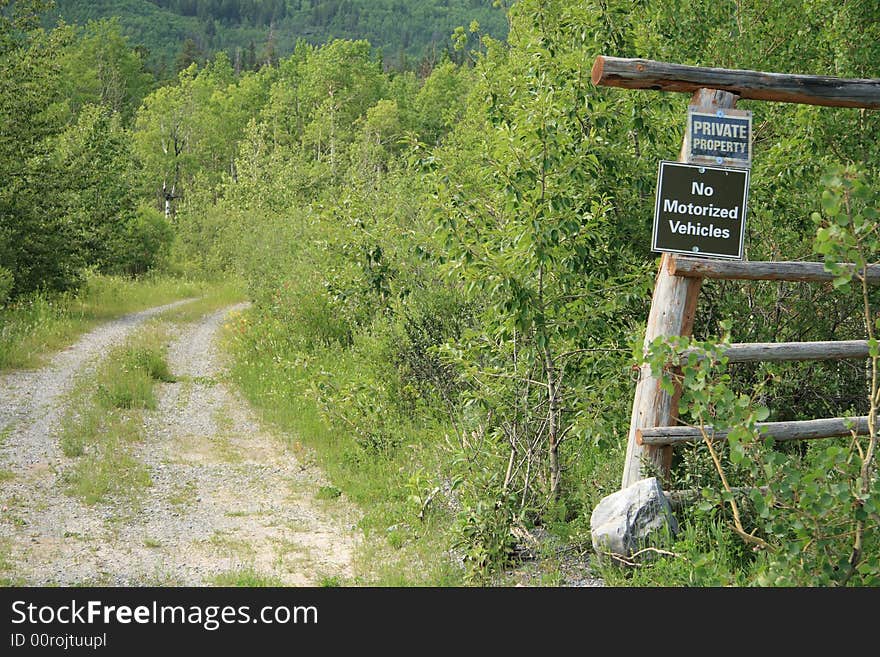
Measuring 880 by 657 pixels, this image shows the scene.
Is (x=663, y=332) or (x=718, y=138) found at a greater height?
(x=718, y=138)

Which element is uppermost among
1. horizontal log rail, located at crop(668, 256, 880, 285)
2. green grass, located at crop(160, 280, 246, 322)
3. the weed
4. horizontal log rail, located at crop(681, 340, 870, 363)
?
horizontal log rail, located at crop(668, 256, 880, 285)

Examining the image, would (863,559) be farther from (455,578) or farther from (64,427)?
(64,427)

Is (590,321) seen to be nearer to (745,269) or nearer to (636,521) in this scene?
(745,269)

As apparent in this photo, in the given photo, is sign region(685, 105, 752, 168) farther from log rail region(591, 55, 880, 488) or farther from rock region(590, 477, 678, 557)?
rock region(590, 477, 678, 557)

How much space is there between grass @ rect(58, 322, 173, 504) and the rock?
4.90m

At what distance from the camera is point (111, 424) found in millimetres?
11086

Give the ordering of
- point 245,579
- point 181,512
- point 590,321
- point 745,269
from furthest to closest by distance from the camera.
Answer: point 181,512, point 590,321, point 245,579, point 745,269

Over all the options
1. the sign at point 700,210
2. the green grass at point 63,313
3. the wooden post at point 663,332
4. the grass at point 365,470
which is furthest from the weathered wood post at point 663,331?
the green grass at point 63,313

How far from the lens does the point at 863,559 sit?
4.32m

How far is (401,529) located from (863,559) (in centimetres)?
368

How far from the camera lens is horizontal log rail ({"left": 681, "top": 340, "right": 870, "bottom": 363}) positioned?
16.9 feet

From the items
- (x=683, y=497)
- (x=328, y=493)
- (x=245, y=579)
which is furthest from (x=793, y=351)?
(x=328, y=493)

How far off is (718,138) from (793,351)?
4.34 ft

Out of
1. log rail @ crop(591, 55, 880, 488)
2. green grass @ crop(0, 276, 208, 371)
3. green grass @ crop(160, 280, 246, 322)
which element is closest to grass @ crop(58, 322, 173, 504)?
green grass @ crop(0, 276, 208, 371)
